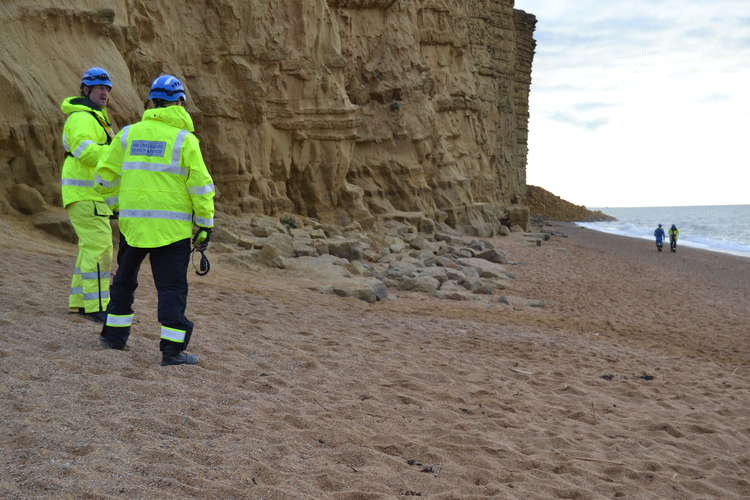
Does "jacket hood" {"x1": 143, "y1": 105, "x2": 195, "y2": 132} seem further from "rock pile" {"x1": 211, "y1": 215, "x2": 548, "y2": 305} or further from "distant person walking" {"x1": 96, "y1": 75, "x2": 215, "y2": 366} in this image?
"rock pile" {"x1": 211, "y1": 215, "x2": 548, "y2": 305}

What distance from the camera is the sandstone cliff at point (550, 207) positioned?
6519cm

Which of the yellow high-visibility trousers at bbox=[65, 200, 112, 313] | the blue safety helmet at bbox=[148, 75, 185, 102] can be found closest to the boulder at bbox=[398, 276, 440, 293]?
the yellow high-visibility trousers at bbox=[65, 200, 112, 313]

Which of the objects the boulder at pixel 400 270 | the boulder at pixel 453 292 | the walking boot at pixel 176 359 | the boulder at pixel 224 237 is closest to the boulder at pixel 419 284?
the boulder at pixel 453 292

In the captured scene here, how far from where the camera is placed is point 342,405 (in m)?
4.75

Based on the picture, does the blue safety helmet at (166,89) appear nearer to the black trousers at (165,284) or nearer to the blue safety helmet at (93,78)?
the black trousers at (165,284)

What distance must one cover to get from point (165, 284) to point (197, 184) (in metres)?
0.76

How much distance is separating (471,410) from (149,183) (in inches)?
115

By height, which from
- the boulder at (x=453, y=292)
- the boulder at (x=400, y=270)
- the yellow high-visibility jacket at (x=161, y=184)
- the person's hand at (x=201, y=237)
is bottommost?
the boulder at (x=453, y=292)

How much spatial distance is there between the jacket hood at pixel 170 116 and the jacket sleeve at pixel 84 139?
3.49ft

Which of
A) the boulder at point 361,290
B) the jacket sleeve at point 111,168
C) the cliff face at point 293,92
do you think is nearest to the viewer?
the jacket sleeve at point 111,168

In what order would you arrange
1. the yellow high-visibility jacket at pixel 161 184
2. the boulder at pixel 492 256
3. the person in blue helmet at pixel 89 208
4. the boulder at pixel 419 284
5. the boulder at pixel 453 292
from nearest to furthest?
1. the yellow high-visibility jacket at pixel 161 184
2. the person in blue helmet at pixel 89 208
3. the boulder at pixel 453 292
4. the boulder at pixel 419 284
5. the boulder at pixel 492 256

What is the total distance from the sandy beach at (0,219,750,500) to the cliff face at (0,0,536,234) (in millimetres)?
2655

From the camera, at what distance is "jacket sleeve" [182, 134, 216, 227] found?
4758 mm

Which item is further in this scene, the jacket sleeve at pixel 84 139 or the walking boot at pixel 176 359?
the jacket sleeve at pixel 84 139
